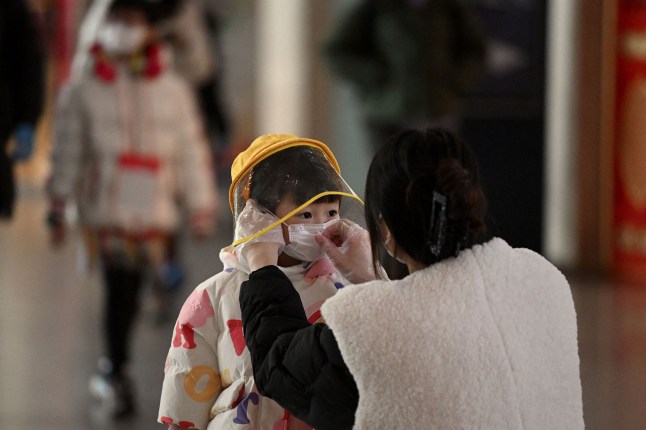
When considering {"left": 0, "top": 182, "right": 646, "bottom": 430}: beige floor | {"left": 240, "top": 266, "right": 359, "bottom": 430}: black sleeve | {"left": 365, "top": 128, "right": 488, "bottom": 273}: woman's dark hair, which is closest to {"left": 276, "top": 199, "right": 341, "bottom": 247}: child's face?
{"left": 240, "top": 266, "right": 359, "bottom": 430}: black sleeve

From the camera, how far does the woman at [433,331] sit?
80.7 inches

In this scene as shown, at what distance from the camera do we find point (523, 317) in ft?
6.92

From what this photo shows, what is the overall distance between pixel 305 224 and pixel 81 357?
368cm

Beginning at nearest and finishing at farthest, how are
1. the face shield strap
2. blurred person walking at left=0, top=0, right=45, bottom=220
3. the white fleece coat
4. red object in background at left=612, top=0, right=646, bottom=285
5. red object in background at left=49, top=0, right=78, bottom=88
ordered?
the white fleece coat, the face shield strap, blurred person walking at left=0, top=0, right=45, bottom=220, red object in background at left=612, top=0, right=646, bottom=285, red object in background at left=49, top=0, right=78, bottom=88

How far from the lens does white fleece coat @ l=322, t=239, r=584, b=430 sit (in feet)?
6.72

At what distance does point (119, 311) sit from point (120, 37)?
3.29ft

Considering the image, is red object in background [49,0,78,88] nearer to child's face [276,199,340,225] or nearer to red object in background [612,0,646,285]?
red object in background [612,0,646,285]

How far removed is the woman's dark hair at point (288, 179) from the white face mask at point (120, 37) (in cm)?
254

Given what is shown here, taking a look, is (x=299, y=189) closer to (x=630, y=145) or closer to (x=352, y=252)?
(x=352, y=252)

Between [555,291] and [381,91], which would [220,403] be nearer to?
[555,291]

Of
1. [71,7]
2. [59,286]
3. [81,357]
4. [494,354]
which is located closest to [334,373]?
[494,354]

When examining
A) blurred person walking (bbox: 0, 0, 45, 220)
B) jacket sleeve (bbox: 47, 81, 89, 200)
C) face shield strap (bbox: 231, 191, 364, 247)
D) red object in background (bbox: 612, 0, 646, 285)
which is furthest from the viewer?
red object in background (bbox: 612, 0, 646, 285)

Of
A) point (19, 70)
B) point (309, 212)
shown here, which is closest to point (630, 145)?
point (19, 70)

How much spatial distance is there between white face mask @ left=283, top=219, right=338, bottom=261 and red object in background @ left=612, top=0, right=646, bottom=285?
18.4 feet
